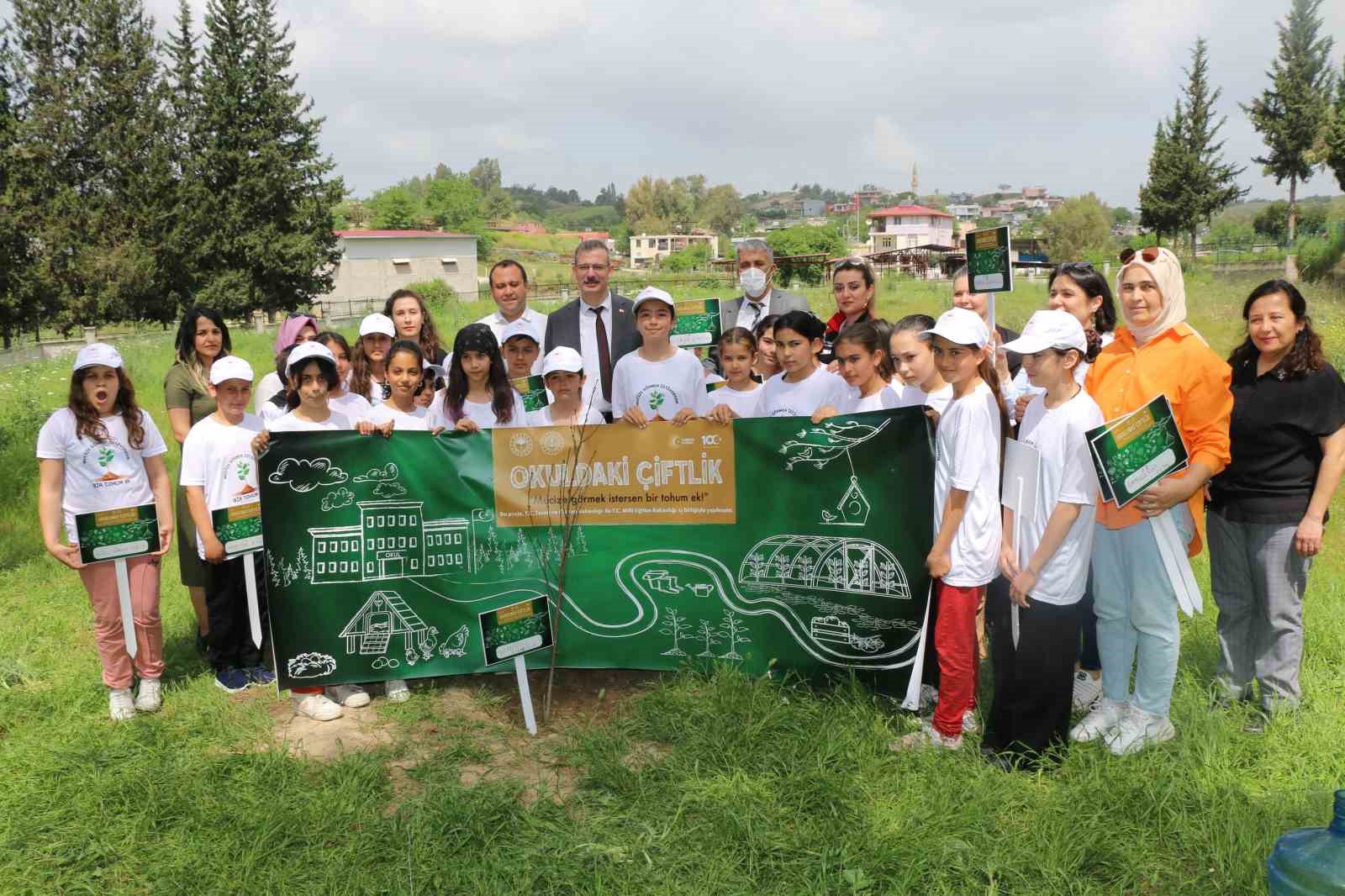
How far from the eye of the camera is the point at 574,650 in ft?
15.6

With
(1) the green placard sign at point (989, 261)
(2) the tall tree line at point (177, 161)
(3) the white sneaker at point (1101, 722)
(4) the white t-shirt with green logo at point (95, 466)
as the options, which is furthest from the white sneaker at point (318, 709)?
(2) the tall tree line at point (177, 161)

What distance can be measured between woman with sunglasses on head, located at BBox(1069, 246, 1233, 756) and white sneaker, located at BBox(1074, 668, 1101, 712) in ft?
1.02

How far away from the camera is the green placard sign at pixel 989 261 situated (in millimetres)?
4488

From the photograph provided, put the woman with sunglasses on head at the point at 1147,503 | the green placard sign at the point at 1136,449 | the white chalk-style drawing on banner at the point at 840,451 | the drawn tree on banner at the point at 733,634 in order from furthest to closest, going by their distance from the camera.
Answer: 1. the drawn tree on banner at the point at 733,634
2. the white chalk-style drawing on banner at the point at 840,451
3. the woman with sunglasses on head at the point at 1147,503
4. the green placard sign at the point at 1136,449

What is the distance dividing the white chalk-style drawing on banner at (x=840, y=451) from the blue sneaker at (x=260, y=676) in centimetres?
332

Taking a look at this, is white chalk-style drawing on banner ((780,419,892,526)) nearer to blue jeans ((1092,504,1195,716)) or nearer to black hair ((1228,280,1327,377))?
blue jeans ((1092,504,1195,716))

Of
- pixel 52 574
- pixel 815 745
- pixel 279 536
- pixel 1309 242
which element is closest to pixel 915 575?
pixel 815 745

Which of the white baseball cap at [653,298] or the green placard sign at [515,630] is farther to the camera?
the white baseball cap at [653,298]

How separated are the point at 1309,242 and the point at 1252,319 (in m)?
34.4

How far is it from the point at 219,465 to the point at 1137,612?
4.60 metres

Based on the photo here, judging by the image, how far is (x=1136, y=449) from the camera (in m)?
3.49

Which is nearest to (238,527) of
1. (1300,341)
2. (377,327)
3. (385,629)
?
(385,629)

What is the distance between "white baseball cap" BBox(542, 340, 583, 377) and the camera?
4637 mm

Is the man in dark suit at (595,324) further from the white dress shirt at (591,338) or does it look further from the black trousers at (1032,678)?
the black trousers at (1032,678)
